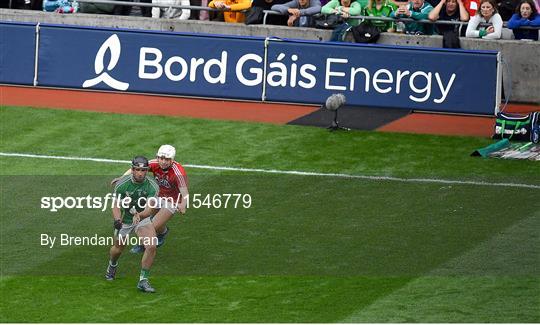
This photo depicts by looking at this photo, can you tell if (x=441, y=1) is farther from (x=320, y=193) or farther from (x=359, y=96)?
(x=320, y=193)

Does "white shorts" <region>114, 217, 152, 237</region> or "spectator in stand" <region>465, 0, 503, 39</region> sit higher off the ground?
"spectator in stand" <region>465, 0, 503, 39</region>

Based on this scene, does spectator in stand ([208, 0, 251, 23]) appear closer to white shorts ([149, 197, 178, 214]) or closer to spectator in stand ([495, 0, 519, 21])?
spectator in stand ([495, 0, 519, 21])

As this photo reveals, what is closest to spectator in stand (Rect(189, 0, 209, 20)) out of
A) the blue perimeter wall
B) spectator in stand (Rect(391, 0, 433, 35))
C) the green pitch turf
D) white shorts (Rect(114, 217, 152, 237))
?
the blue perimeter wall

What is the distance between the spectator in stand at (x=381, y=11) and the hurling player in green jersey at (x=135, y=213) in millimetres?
11272

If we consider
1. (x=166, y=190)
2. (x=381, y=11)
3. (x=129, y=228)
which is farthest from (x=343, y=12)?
(x=129, y=228)

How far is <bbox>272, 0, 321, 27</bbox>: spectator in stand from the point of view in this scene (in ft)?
95.0

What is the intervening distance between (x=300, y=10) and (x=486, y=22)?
396 centimetres

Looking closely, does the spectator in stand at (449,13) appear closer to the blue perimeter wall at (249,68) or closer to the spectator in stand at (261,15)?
the blue perimeter wall at (249,68)

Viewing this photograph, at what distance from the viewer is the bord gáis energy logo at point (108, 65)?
28438mm

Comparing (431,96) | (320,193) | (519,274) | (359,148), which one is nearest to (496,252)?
(519,274)

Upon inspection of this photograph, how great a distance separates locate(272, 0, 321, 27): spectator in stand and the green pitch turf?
3.26 metres

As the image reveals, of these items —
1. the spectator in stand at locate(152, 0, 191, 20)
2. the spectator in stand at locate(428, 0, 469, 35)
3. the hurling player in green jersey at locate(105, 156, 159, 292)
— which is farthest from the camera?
the spectator in stand at locate(152, 0, 191, 20)

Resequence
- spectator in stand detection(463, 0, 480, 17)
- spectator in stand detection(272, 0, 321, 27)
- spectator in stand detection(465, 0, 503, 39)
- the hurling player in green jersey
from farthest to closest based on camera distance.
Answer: spectator in stand detection(272, 0, 321, 27) → spectator in stand detection(463, 0, 480, 17) → spectator in stand detection(465, 0, 503, 39) → the hurling player in green jersey

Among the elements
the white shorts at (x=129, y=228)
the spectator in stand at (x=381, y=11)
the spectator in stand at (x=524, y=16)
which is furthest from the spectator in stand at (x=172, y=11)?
the white shorts at (x=129, y=228)
